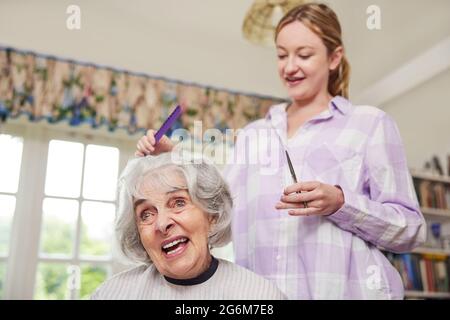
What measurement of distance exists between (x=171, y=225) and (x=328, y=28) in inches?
19.7

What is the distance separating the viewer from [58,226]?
114 cm

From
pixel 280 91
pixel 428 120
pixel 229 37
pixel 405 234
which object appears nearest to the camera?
pixel 405 234

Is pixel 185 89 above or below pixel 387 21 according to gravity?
below

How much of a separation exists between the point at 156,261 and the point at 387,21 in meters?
0.78

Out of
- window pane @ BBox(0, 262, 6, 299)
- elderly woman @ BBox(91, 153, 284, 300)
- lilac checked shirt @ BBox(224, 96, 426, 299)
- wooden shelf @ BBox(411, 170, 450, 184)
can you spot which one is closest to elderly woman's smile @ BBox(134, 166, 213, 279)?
elderly woman @ BBox(91, 153, 284, 300)

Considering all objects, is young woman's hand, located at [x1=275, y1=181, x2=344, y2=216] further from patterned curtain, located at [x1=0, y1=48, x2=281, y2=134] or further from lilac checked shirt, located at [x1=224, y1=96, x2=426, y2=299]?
patterned curtain, located at [x1=0, y1=48, x2=281, y2=134]

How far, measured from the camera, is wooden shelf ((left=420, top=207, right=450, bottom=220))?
272cm

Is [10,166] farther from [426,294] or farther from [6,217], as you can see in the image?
[426,294]

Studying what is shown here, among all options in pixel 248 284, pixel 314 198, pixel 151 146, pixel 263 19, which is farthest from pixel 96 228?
pixel 263 19

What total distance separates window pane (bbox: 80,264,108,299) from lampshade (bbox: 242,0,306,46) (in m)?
0.64

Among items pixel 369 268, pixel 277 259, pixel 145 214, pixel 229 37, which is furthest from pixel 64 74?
pixel 369 268

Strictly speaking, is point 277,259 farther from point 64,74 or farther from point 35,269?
point 64,74

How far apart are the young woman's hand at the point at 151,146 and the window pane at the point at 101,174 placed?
10 cm

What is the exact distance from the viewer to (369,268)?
863mm
